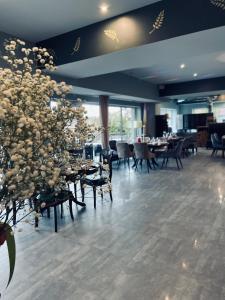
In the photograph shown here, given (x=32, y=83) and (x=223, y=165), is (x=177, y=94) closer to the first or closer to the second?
(x=223, y=165)

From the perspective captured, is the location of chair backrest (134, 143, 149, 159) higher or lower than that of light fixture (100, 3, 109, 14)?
lower

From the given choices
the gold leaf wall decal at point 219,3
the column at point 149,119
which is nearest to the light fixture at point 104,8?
the gold leaf wall decal at point 219,3

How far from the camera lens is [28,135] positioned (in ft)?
2.80

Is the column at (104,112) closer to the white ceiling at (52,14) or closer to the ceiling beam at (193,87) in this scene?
the ceiling beam at (193,87)

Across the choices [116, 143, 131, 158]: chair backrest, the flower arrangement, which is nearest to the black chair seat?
the flower arrangement

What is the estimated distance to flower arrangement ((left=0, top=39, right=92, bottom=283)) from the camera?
0.81 metres

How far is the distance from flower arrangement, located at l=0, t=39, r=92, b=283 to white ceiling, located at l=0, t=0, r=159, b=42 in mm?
3313

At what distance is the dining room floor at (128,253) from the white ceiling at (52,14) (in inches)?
133

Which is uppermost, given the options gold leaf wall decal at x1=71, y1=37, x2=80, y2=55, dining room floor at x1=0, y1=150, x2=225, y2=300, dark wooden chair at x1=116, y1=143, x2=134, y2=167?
gold leaf wall decal at x1=71, y1=37, x2=80, y2=55

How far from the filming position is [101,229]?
11.0 ft

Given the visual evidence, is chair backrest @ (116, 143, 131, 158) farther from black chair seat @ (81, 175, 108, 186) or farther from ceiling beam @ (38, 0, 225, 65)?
black chair seat @ (81, 175, 108, 186)

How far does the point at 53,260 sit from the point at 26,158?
219 cm

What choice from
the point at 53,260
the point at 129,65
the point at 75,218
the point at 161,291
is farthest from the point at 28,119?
the point at 129,65

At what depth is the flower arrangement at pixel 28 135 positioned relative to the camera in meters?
0.81
